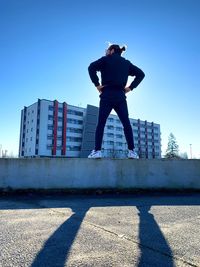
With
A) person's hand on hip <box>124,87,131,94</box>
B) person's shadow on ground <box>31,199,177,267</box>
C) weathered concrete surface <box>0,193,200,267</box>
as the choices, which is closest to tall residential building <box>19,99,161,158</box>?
person's hand on hip <box>124,87,131,94</box>

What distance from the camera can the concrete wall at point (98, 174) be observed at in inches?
217

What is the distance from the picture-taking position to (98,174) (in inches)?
227

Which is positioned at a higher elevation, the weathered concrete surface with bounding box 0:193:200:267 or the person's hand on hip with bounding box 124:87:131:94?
the person's hand on hip with bounding box 124:87:131:94

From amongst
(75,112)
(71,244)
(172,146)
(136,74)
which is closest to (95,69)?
(136,74)

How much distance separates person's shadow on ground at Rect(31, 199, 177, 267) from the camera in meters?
1.78

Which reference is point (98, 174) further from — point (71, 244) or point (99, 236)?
point (71, 244)

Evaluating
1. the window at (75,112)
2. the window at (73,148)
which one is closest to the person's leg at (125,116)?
the window at (73,148)

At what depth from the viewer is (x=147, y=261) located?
178 centimetres

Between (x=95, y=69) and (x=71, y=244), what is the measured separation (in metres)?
4.26

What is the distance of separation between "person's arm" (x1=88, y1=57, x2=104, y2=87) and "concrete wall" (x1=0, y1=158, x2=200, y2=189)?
170cm

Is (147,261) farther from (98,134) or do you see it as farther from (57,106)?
(57,106)

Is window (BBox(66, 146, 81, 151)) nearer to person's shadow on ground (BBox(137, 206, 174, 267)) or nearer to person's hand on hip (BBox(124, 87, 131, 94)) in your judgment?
→ person's hand on hip (BBox(124, 87, 131, 94))

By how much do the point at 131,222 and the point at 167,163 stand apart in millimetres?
3416

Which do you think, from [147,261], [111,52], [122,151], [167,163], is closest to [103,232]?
[147,261]
